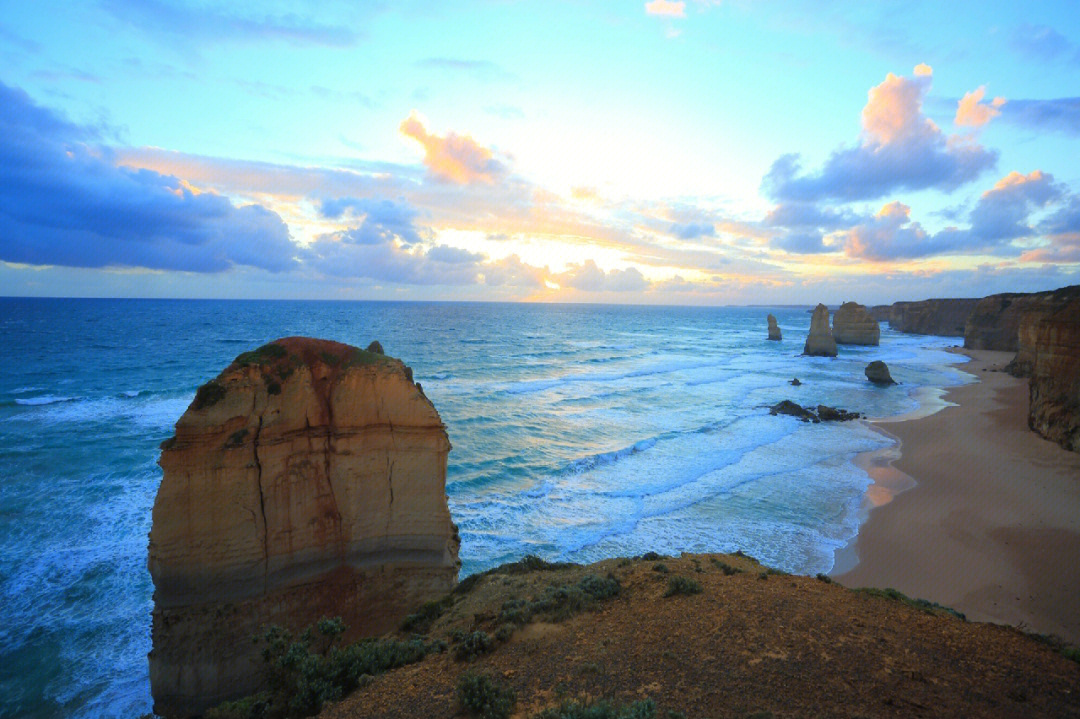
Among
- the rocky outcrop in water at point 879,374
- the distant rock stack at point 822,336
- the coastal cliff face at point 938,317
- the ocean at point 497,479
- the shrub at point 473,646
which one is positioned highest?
the coastal cliff face at point 938,317

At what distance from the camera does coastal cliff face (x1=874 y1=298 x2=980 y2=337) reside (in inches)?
4067

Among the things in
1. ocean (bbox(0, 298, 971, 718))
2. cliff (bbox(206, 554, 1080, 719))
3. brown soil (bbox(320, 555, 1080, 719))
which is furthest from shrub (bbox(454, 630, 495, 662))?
ocean (bbox(0, 298, 971, 718))

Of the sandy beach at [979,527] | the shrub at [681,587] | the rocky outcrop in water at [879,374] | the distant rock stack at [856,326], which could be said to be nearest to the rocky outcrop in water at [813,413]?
the sandy beach at [979,527]

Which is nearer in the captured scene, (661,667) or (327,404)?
(661,667)

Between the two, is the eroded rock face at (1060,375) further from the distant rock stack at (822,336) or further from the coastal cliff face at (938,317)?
the coastal cliff face at (938,317)

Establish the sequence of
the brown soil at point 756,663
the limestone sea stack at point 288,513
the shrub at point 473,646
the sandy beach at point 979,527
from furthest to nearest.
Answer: the sandy beach at point 979,527 → the limestone sea stack at point 288,513 → the shrub at point 473,646 → the brown soil at point 756,663

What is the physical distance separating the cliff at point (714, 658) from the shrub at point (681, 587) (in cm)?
2

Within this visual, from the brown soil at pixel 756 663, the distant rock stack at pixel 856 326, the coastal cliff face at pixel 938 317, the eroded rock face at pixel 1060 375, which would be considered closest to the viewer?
the brown soil at pixel 756 663

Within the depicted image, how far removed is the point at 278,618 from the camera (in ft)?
31.9

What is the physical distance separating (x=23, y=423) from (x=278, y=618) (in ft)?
100

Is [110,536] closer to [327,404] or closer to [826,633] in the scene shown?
[327,404]

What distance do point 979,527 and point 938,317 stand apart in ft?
376

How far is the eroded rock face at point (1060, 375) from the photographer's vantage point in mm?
24219

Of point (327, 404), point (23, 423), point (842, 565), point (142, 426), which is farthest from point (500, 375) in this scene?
point (327, 404)
